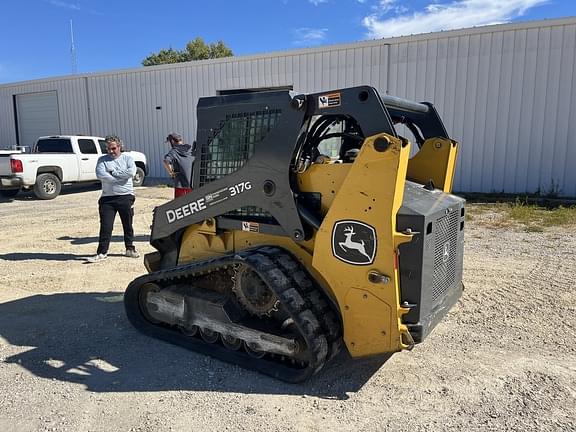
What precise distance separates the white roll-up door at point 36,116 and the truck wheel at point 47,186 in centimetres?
1020

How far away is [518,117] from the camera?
1287cm

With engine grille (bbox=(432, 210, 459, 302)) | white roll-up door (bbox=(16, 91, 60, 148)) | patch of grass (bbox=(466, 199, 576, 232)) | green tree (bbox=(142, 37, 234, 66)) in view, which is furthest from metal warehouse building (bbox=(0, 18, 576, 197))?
green tree (bbox=(142, 37, 234, 66))

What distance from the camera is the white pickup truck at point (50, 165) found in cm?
1357

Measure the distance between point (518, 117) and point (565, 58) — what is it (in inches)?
69.9

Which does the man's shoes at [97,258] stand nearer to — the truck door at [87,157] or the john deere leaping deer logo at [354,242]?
the john deere leaping deer logo at [354,242]

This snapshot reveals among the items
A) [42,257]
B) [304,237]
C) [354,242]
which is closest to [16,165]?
[42,257]

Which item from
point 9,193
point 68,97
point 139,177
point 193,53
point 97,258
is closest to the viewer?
point 97,258

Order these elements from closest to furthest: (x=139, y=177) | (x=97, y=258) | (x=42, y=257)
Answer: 1. (x=97, y=258)
2. (x=42, y=257)
3. (x=139, y=177)

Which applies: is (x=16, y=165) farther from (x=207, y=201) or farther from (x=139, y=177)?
(x=207, y=201)

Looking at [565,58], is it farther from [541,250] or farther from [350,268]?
[350,268]

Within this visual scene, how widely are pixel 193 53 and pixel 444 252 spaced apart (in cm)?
5183

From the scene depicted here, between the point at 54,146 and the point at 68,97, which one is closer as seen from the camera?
the point at 54,146

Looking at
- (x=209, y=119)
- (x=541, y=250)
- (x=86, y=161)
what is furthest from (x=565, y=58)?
(x=86, y=161)

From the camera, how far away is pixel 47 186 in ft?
46.8
